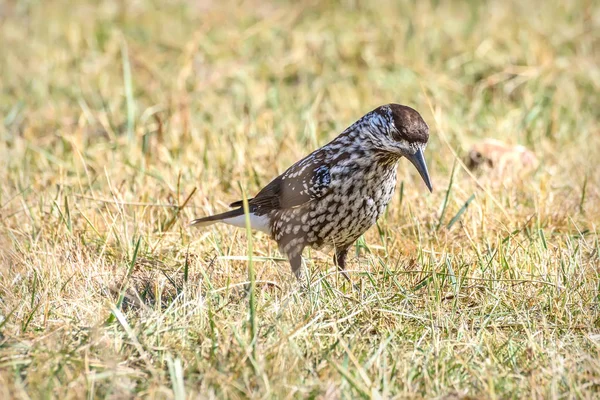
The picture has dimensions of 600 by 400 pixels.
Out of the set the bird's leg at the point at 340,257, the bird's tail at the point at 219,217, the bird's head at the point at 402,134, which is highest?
the bird's head at the point at 402,134

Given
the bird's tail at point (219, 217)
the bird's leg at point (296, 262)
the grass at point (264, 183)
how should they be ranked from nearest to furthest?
1. the grass at point (264, 183)
2. the bird's leg at point (296, 262)
3. the bird's tail at point (219, 217)

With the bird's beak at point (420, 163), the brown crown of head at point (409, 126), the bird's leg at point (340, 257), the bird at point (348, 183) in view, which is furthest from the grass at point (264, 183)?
the brown crown of head at point (409, 126)

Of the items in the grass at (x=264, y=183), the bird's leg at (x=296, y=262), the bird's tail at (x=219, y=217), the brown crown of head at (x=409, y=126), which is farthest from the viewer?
the bird's tail at (x=219, y=217)

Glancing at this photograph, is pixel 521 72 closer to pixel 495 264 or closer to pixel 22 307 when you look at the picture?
pixel 495 264

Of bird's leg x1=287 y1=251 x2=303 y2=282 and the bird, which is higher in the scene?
the bird

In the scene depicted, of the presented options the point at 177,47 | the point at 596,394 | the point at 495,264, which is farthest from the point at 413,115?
the point at 177,47

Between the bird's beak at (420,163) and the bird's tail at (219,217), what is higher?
the bird's beak at (420,163)

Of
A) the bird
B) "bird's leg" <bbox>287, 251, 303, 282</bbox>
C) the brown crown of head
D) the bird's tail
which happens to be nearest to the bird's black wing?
the bird

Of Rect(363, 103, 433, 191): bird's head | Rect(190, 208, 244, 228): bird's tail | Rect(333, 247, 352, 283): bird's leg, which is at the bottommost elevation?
Rect(333, 247, 352, 283): bird's leg

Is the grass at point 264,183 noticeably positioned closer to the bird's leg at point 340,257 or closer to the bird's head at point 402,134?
the bird's leg at point 340,257

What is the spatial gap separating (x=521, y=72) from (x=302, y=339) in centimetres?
495

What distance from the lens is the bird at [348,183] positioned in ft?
15.8

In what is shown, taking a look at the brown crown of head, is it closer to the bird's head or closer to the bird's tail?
the bird's head

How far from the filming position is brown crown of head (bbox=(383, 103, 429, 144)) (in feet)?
15.5
